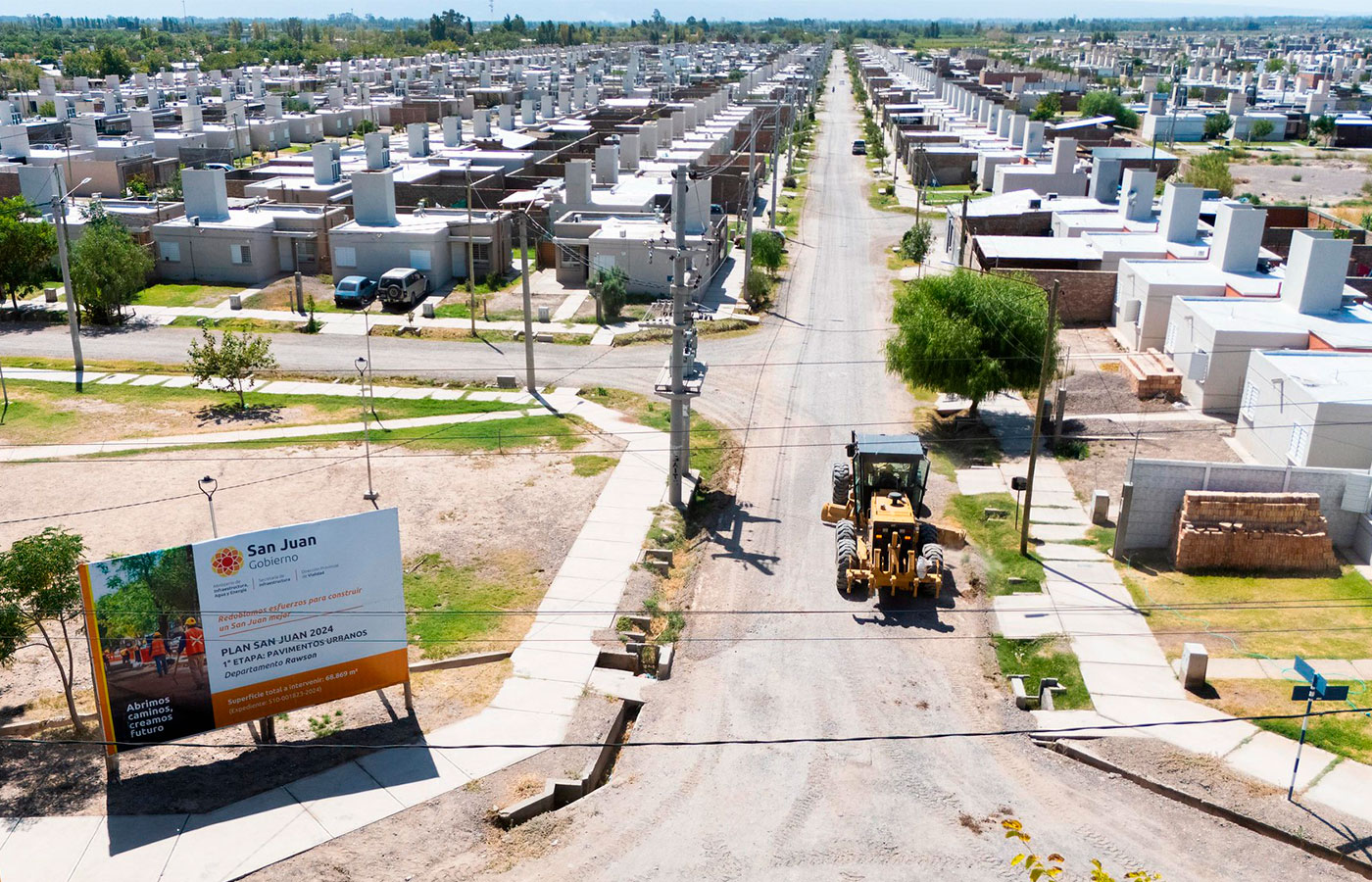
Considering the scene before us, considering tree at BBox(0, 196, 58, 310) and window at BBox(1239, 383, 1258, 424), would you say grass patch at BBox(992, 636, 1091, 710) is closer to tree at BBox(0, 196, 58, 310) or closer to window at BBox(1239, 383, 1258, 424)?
window at BBox(1239, 383, 1258, 424)

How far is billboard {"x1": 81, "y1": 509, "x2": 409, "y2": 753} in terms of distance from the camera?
1576 centimetres

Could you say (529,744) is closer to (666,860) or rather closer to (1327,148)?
(666,860)

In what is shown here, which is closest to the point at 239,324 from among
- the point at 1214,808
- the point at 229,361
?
the point at 229,361

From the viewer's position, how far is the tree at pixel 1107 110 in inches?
4446

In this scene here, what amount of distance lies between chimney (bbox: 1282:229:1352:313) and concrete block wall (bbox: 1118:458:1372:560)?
13556 millimetres

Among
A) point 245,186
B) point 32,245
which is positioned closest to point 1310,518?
point 32,245

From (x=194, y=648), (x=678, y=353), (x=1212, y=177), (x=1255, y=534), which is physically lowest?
(x=1255, y=534)

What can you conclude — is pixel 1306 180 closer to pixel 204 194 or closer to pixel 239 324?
pixel 204 194

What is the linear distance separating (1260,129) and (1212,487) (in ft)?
339

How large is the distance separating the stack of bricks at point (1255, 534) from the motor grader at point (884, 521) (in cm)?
522

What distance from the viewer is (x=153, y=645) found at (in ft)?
52.6

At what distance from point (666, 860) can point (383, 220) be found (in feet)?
126

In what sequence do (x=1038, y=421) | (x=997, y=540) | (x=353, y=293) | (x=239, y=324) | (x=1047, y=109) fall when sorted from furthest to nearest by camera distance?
(x=1047, y=109), (x=353, y=293), (x=239, y=324), (x=997, y=540), (x=1038, y=421)

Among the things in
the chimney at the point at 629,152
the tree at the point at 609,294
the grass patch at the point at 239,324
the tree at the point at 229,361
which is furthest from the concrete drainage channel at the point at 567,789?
the chimney at the point at 629,152
